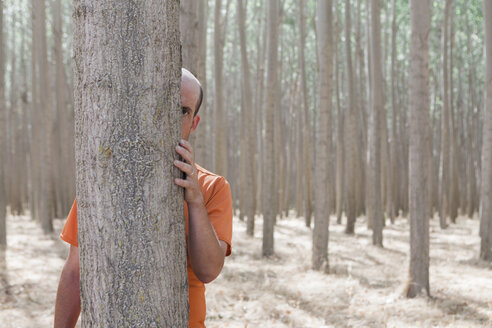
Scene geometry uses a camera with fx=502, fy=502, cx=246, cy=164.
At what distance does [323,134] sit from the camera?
7.49 metres

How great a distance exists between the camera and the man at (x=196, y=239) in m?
1.40

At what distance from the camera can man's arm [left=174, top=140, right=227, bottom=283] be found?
1346mm

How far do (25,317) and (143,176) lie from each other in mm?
4597

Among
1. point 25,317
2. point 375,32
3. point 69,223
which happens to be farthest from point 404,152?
point 69,223

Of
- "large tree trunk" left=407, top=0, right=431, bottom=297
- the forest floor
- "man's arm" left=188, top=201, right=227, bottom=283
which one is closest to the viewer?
"man's arm" left=188, top=201, right=227, bottom=283

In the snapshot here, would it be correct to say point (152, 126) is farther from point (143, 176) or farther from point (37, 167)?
point (37, 167)


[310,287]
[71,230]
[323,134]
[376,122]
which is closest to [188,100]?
[71,230]

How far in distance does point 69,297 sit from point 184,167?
0.60 meters

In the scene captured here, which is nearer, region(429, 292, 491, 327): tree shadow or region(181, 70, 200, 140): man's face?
region(181, 70, 200, 140): man's face

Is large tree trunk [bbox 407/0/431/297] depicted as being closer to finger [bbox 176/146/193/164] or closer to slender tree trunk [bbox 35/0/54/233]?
finger [bbox 176/146/193/164]

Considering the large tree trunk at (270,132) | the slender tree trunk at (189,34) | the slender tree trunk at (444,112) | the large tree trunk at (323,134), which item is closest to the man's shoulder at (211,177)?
the slender tree trunk at (189,34)

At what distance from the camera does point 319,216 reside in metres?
7.59

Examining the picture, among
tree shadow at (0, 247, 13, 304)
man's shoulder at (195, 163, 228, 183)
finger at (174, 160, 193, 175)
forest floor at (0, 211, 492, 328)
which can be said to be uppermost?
finger at (174, 160, 193, 175)

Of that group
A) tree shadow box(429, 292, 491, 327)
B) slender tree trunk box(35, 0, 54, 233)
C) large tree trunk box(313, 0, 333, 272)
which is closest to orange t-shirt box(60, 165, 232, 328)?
tree shadow box(429, 292, 491, 327)
